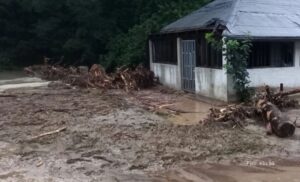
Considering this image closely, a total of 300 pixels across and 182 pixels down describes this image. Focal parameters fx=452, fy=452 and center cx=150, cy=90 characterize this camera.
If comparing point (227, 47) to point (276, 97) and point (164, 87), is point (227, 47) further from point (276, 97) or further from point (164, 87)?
point (164, 87)

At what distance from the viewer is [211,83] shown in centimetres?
1653

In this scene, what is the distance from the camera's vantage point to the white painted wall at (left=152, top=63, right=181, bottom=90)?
66.3 feet

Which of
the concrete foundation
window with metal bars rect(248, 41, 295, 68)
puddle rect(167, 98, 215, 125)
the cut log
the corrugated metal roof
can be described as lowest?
puddle rect(167, 98, 215, 125)

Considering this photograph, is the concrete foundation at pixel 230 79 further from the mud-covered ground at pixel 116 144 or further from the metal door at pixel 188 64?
the mud-covered ground at pixel 116 144

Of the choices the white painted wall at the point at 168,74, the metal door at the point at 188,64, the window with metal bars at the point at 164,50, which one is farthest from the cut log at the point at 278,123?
the window with metal bars at the point at 164,50

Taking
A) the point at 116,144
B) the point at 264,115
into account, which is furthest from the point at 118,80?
the point at 116,144

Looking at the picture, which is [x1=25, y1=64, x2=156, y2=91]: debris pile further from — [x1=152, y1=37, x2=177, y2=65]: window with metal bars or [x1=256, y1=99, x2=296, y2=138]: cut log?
[x1=256, y1=99, x2=296, y2=138]: cut log

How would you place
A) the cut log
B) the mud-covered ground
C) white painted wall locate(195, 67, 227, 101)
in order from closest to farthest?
the mud-covered ground
the cut log
white painted wall locate(195, 67, 227, 101)

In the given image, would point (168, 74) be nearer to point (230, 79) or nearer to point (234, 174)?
point (230, 79)

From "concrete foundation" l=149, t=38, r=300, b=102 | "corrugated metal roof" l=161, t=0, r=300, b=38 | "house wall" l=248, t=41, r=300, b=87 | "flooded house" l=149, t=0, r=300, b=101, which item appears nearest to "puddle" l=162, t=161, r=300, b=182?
"concrete foundation" l=149, t=38, r=300, b=102

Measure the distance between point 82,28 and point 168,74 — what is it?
13230 mm

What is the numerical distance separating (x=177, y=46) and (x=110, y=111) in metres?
6.89

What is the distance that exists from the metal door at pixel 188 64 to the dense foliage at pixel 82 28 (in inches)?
216

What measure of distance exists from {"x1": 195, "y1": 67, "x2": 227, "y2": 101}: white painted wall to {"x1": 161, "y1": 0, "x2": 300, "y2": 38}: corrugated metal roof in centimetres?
156
